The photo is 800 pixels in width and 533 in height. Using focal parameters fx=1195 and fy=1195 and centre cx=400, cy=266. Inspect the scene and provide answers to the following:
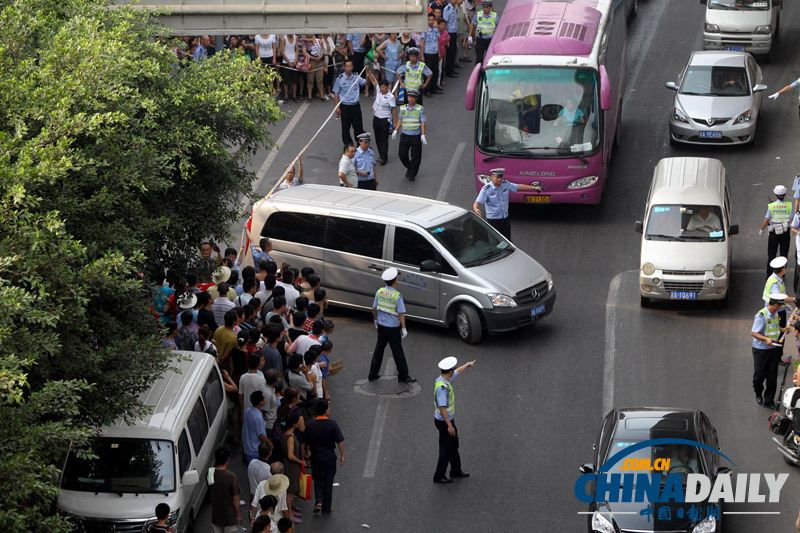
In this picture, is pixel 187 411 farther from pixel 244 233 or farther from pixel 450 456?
pixel 244 233

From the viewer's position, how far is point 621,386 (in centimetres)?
1672

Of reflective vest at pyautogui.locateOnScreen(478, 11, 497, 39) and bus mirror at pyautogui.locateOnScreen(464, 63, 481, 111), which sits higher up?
bus mirror at pyautogui.locateOnScreen(464, 63, 481, 111)

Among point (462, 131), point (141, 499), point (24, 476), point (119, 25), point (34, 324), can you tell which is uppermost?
point (119, 25)

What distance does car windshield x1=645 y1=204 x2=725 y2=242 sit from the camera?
19.2m

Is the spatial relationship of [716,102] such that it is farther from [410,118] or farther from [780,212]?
[410,118]

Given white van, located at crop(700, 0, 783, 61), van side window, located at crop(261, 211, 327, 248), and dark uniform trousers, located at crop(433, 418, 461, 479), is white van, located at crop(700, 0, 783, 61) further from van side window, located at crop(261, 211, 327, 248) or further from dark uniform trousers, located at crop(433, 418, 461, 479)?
dark uniform trousers, located at crop(433, 418, 461, 479)

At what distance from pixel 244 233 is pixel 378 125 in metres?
5.15

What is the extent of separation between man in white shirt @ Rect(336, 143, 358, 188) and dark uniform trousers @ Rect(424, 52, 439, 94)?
285 inches

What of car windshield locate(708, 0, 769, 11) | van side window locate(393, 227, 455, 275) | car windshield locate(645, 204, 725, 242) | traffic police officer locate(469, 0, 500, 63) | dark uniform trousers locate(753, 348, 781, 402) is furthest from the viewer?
car windshield locate(708, 0, 769, 11)

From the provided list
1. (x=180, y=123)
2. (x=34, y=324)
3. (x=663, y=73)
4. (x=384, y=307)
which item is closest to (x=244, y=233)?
(x=384, y=307)

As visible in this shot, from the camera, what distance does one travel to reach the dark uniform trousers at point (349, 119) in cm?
2478

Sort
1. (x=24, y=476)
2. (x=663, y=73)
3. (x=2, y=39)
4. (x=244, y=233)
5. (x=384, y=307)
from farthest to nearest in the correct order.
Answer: (x=663, y=73) → (x=244, y=233) → (x=384, y=307) → (x=2, y=39) → (x=24, y=476)

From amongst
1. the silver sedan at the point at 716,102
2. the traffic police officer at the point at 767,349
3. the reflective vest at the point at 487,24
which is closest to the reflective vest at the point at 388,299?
the traffic police officer at the point at 767,349

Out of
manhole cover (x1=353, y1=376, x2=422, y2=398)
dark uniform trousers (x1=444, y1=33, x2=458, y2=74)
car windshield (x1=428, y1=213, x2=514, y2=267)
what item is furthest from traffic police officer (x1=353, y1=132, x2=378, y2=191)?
dark uniform trousers (x1=444, y1=33, x2=458, y2=74)
